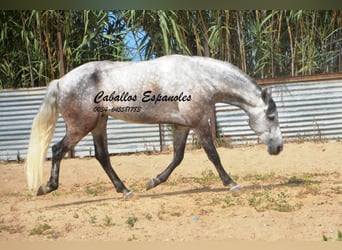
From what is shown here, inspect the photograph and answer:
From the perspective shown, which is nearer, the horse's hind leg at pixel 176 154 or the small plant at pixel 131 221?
the small plant at pixel 131 221

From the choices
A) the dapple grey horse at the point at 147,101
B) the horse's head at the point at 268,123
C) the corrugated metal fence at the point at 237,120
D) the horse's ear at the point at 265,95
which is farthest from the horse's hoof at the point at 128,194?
the horse's ear at the point at 265,95

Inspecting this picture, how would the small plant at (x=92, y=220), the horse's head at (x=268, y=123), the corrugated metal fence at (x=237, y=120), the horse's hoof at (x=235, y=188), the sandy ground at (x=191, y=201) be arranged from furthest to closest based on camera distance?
the corrugated metal fence at (x=237, y=120)
the horse's head at (x=268, y=123)
the horse's hoof at (x=235, y=188)
the small plant at (x=92, y=220)
the sandy ground at (x=191, y=201)

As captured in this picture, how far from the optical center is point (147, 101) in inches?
131

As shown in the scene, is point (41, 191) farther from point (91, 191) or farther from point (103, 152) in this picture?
point (103, 152)

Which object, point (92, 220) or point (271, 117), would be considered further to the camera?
point (271, 117)

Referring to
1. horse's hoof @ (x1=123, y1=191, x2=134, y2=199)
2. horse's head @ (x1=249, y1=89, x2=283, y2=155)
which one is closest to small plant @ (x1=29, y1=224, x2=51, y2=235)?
horse's hoof @ (x1=123, y1=191, x2=134, y2=199)

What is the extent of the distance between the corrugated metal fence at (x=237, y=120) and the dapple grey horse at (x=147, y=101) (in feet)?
0.59

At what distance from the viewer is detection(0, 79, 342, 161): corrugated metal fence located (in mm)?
A: 3547

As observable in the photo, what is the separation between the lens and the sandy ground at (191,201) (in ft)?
9.07

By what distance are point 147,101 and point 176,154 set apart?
1.37ft

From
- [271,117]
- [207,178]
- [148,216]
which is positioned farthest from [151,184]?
[271,117]

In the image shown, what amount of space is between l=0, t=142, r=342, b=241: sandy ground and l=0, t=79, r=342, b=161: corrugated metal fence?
0.08 metres

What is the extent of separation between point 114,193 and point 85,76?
78cm

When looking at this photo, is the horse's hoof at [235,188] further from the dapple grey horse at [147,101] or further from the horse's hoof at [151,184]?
the horse's hoof at [151,184]
